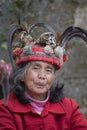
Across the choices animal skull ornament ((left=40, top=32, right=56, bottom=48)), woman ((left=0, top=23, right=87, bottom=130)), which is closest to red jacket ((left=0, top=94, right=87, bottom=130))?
woman ((left=0, top=23, right=87, bottom=130))

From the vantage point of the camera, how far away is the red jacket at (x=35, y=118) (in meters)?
3.68

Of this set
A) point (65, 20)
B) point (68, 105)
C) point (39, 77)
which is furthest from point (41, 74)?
point (65, 20)

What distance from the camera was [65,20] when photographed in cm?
515

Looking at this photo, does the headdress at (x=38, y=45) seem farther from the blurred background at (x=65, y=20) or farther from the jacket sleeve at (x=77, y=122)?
the blurred background at (x=65, y=20)

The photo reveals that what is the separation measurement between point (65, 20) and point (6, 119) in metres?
1.76

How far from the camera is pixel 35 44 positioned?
375cm

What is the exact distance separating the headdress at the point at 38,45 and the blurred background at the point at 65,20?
3.88 ft

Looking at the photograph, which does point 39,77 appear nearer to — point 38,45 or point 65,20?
point 38,45

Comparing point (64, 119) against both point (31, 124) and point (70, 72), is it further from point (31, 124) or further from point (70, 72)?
point (70, 72)

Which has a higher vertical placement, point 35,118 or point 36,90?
point 36,90

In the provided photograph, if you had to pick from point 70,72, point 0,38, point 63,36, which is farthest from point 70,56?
point 63,36

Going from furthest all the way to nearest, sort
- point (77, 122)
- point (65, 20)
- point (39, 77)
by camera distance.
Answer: point (65, 20) → point (77, 122) → point (39, 77)

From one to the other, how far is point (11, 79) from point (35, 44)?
31 centimetres

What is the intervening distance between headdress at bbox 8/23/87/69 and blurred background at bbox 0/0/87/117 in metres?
1.18
